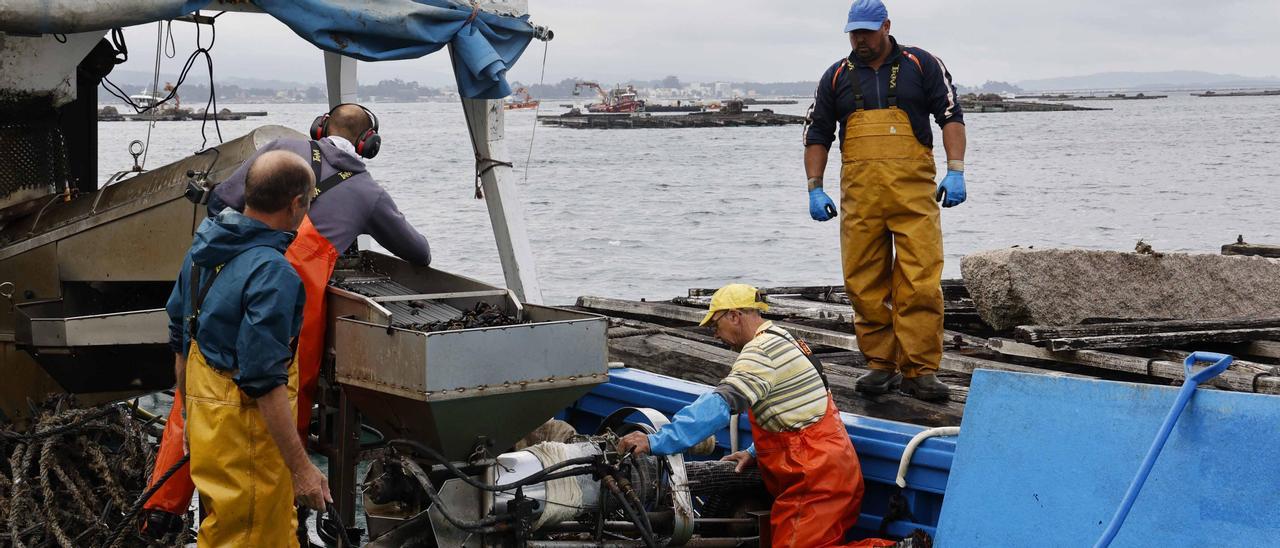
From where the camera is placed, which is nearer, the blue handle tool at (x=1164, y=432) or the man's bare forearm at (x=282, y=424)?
the blue handle tool at (x=1164, y=432)

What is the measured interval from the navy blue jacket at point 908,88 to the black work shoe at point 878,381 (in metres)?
1.03

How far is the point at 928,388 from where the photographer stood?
596 centimetres

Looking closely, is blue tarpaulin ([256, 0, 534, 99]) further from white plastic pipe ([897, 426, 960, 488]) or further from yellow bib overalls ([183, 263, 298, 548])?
white plastic pipe ([897, 426, 960, 488])

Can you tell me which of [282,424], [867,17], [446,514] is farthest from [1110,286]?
[282,424]

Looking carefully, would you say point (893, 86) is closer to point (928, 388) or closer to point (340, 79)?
point (928, 388)

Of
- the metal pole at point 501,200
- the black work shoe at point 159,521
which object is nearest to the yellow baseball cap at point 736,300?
the black work shoe at point 159,521

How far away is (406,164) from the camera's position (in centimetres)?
5709

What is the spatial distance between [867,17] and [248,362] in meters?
3.09

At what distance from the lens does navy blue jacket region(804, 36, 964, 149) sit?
5859 millimetres

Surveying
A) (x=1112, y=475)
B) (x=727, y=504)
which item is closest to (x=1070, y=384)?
(x=1112, y=475)

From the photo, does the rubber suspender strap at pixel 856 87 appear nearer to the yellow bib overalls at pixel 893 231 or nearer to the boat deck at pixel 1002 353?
the yellow bib overalls at pixel 893 231

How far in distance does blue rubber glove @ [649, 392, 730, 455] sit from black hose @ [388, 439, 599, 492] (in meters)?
0.24

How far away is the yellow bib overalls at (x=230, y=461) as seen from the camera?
4.10m

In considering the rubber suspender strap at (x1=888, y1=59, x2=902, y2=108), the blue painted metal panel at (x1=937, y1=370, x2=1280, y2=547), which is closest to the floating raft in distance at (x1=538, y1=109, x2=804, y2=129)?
the rubber suspender strap at (x1=888, y1=59, x2=902, y2=108)
